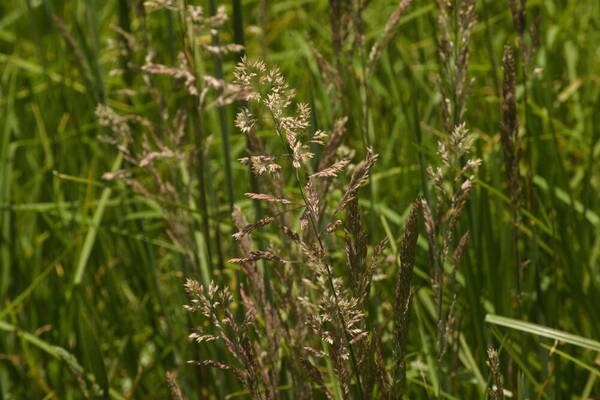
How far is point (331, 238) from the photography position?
80.7 inches

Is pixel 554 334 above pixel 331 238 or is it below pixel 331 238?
below

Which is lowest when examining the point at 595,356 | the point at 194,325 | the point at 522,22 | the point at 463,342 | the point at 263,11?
the point at 595,356

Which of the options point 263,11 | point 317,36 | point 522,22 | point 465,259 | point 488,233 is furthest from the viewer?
point 317,36

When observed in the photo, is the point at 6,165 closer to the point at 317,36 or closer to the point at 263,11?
the point at 263,11

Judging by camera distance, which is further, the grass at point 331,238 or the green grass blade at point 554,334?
the grass at point 331,238

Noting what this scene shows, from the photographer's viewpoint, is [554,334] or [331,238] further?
[331,238]

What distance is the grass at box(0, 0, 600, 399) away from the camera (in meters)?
1.60

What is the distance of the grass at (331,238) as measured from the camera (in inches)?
63.0

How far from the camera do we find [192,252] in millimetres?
1943

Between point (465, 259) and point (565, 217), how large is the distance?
0.54 meters

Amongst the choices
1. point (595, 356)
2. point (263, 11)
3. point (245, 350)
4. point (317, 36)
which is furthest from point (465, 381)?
point (317, 36)

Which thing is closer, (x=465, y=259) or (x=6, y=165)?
(x=465, y=259)

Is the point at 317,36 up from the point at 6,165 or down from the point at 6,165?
up

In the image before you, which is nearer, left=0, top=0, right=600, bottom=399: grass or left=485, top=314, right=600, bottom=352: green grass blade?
left=485, top=314, right=600, bottom=352: green grass blade
